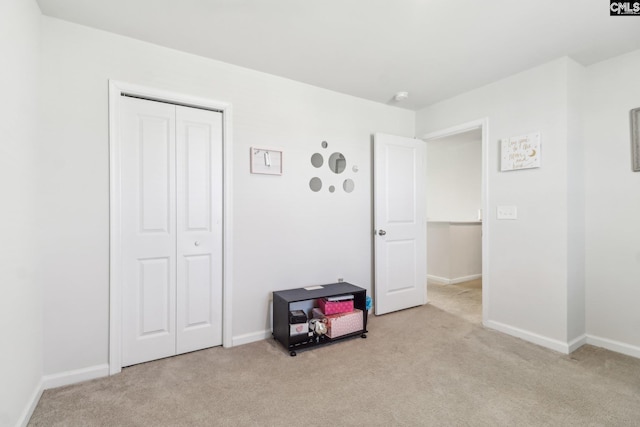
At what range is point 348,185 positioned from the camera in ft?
11.0

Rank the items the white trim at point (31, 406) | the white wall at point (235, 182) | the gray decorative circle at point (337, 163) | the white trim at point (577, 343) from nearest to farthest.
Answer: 1. the white trim at point (31, 406)
2. the white wall at point (235, 182)
3. the white trim at point (577, 343)
4. the gray decorative circle at point (337, 163)

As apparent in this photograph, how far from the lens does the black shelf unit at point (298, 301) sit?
2.53 meters

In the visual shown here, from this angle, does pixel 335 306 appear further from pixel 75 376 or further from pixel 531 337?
pixel 75 376

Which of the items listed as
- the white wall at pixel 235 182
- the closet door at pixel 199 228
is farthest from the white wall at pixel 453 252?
the closet door at pixel 199 228

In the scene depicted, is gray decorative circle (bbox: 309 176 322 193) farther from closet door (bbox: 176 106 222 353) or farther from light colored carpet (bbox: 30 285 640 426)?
light colored carpet (bbox: 30 285 640 426)

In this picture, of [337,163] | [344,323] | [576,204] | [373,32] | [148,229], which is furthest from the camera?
[337,163]

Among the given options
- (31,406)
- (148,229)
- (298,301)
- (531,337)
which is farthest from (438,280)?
(31,406)

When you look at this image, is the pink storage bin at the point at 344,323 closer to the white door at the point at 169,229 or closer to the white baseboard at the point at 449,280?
the white door at the point at 169,229

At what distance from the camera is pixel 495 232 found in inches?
120

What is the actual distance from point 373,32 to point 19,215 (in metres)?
2.47

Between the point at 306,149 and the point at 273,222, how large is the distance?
0.81 meters

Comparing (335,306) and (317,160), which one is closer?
(335,306)

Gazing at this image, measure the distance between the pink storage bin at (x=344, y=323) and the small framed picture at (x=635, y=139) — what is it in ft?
8.35

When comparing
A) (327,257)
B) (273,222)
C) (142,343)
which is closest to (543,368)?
(327,257)
